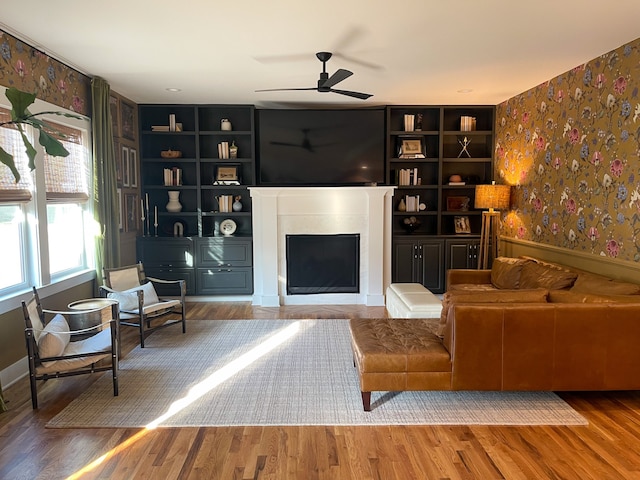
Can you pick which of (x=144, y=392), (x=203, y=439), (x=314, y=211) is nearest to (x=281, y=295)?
(x=314, y=211)

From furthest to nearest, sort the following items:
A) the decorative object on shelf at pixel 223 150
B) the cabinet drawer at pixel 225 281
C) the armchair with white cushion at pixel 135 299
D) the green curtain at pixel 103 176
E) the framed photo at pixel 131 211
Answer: the decorative object on shelf at pixel 223 150 < the cabinet drawer at pixel 225 281 < the framed photo at pixel 131 211 < the green curtain at pixel 103 176 < the armchair with white cushion at pixel 135 299

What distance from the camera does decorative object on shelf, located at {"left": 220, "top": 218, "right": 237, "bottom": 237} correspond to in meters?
6.70

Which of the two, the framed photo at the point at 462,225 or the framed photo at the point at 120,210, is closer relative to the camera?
the framed photo at the point at 120,210

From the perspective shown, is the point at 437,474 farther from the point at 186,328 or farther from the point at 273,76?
the point at 273,76

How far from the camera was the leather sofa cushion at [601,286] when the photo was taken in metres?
3.55

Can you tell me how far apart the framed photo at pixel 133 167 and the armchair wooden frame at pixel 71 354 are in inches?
114

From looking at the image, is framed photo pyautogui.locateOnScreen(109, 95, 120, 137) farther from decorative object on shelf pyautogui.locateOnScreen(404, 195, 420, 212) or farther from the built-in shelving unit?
decorative object on shelf pyautogui.locateOnScreen(404, 195, 420, 212)

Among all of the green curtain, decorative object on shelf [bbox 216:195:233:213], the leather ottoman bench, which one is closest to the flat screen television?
decorative object on shelf [bbox 216:195:233:213]

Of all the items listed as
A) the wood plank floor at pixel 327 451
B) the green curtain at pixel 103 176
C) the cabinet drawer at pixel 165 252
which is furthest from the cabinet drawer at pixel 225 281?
the wood plank floor at pixel 327 451

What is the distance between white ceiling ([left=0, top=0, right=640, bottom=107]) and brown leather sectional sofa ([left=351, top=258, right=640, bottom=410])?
2.04m

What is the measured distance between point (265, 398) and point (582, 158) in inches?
149

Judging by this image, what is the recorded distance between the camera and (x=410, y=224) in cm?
684

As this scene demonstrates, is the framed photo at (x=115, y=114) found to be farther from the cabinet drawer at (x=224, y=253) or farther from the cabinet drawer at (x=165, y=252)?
the cabinet drawer at (x=224, y=253)

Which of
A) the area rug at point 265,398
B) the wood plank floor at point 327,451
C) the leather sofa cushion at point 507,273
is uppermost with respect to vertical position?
the leather sofa cushion at point 507,273
